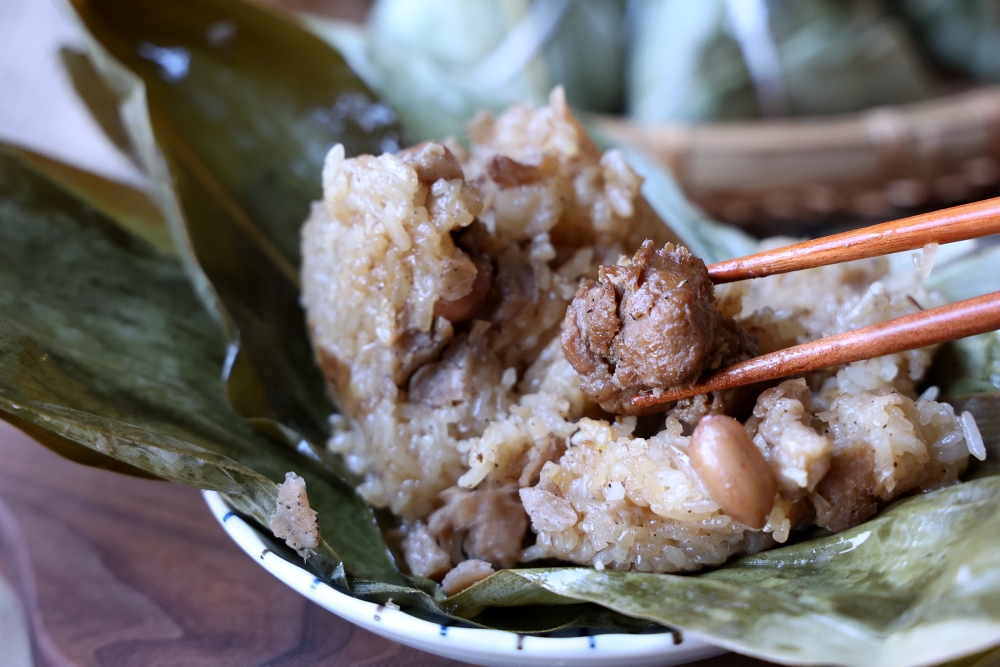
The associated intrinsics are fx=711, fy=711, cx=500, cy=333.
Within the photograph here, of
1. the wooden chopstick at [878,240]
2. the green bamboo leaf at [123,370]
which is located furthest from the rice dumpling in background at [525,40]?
the wooden chopstick at [878,240]

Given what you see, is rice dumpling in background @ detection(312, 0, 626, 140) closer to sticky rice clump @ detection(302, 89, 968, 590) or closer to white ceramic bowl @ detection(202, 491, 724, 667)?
sticky rice clump @ detection(302, 89, 968, 590)

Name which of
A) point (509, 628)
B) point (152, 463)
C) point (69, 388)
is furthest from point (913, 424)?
point (69, 388)

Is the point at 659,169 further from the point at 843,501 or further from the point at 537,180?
the point at 843,501

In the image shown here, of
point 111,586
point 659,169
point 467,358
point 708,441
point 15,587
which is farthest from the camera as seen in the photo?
point 659,169

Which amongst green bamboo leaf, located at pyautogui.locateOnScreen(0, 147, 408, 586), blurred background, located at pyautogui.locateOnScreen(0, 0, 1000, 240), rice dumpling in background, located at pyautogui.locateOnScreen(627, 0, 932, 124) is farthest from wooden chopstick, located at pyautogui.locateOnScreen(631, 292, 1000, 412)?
rice dumpling in background, located at pyautogui.locateOnScreen(627, 0, 932, 124)

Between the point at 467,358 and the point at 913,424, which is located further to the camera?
the point at 467,358

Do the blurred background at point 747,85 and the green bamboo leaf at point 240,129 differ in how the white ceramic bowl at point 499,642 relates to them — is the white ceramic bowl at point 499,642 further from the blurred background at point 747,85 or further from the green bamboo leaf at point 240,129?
the blurred background at point 747,85

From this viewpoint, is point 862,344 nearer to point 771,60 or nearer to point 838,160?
point 838,160

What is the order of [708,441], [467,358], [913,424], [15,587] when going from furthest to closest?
1. [15,587]
2. [467,358]
3. [913,424]
4. [708,441]
